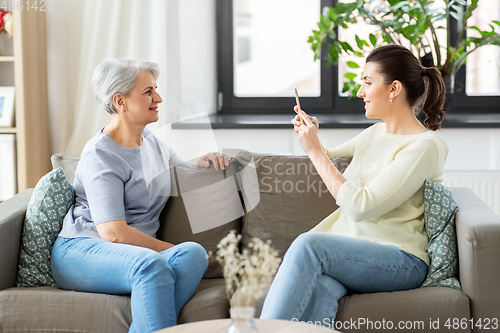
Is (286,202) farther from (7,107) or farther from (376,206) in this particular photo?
(7,107)

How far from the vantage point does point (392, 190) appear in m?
1.52

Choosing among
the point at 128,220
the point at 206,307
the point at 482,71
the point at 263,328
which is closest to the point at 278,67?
the point at 482,71

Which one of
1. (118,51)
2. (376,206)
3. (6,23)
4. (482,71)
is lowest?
(376,206)

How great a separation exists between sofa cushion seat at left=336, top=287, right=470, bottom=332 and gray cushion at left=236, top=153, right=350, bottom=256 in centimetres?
45

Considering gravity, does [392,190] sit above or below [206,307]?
above

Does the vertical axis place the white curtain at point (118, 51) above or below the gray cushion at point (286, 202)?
above

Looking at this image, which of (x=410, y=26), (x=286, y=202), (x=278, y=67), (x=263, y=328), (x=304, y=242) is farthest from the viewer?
(x=278, y=67)

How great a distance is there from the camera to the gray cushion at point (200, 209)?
1.92m

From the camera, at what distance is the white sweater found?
1526 mm

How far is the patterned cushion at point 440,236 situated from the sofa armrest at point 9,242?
51.1 inches

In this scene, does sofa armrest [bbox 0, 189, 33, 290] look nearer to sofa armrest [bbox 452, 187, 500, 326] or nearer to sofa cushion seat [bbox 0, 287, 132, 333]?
sofa cushion seat [bbox 0, 287, 132, 333]

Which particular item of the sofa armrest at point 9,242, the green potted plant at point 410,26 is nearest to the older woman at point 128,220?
the sofa armrest at point 9,242

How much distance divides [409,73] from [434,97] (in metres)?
0.13

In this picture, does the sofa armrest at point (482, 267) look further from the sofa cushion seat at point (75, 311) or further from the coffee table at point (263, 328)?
the sofa cushion seat at point (75, 311)
